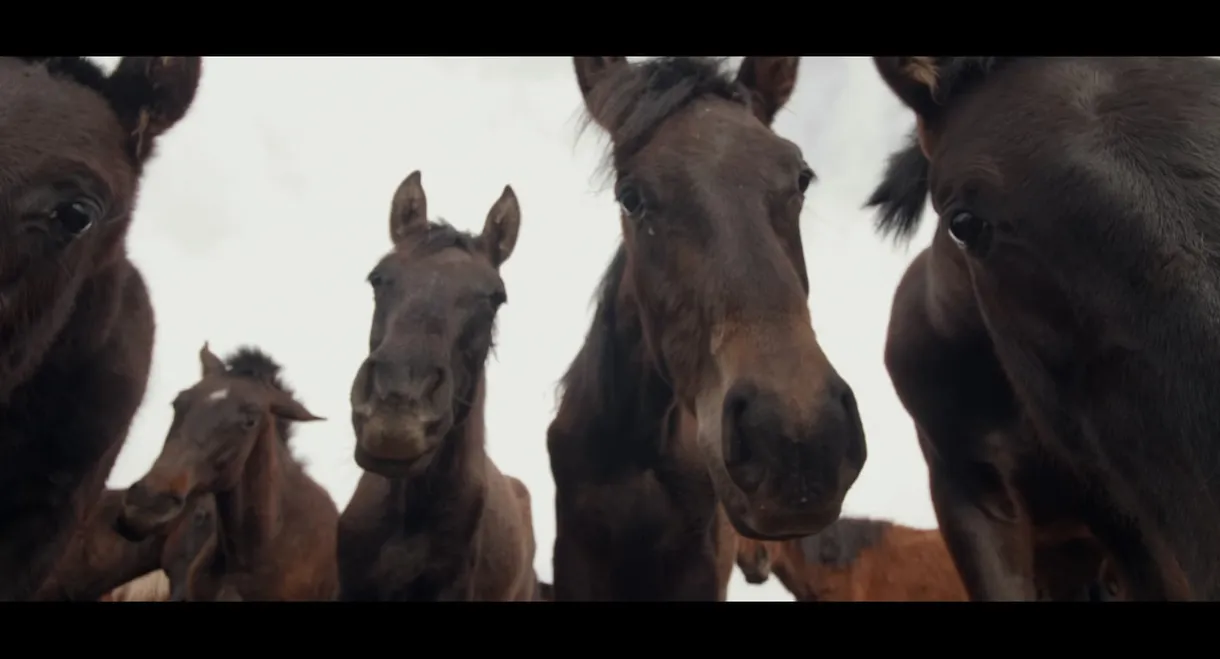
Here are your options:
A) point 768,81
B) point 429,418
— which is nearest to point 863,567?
point 768,81

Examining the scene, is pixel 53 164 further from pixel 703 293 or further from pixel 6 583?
pixel 703 293

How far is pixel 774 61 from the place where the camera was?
3416 mm

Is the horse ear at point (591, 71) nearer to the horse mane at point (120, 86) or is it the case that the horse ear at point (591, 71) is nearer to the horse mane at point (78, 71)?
the horse mane at point (120, 86)

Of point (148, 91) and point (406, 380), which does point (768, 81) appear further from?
A: point (148, 91)

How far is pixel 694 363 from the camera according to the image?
2695 mm

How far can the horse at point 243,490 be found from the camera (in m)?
4.48

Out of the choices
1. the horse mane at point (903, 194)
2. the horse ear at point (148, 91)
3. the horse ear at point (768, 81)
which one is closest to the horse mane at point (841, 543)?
the horse mane at point (903, 194)

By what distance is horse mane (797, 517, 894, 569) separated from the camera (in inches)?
276

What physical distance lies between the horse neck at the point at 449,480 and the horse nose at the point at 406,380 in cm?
59

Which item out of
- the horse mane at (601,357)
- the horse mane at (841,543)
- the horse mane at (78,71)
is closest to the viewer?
the horse mane at (78,71)

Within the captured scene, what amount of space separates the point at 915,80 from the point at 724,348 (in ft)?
3.98

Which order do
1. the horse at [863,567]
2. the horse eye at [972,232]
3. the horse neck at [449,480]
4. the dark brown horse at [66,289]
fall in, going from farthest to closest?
the horse at [863,567]
the horse neck at [449,480]
the dark brown horse at [66,289]
the horse eye at [972,232]

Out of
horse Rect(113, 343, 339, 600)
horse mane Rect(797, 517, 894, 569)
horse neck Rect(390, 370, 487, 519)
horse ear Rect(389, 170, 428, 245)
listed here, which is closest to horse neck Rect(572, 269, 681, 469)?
horse neck Rect(390, 370, 487, 519)
